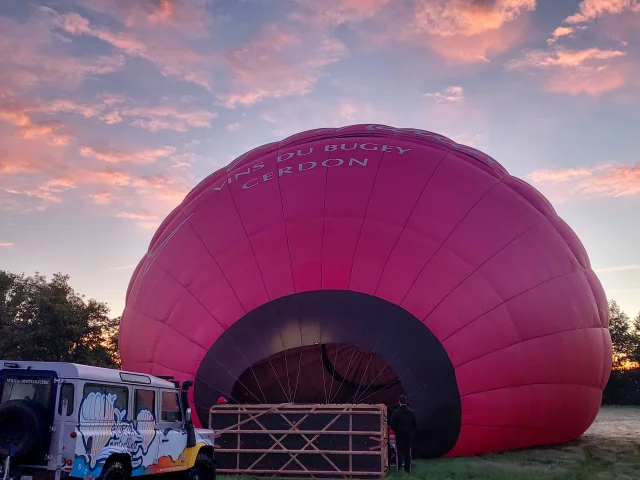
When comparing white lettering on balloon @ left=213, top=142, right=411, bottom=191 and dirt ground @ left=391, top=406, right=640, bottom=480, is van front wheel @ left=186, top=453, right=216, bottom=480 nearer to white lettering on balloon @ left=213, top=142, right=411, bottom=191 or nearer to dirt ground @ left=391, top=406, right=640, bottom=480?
dirt ground @ left=391, top=406, right=640, bottom=480

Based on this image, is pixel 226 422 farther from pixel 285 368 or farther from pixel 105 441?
pixel 105 441

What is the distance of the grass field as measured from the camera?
7730 mm

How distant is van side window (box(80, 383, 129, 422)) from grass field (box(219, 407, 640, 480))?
224 cm

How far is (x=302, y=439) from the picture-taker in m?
8.07

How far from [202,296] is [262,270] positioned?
0.93 m

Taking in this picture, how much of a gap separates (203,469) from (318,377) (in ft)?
6.40

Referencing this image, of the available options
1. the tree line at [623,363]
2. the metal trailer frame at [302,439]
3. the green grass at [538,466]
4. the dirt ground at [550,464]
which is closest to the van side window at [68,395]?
the metal trailer frame at [302,439]

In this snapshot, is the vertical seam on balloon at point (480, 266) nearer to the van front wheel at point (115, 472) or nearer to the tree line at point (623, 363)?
the van front wheel at point (115, 472)

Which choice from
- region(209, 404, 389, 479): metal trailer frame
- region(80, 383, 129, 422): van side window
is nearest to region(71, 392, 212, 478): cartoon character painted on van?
region(80, 383, 129, 422): van side window

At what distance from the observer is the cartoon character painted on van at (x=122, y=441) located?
18.4ft

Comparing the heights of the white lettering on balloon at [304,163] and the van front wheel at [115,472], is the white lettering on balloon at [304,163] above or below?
above

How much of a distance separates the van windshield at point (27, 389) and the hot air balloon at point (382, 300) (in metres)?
3.04

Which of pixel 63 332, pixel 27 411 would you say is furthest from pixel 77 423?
pixel 63 332

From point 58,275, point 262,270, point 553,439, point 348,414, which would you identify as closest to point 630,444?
point 553,439
